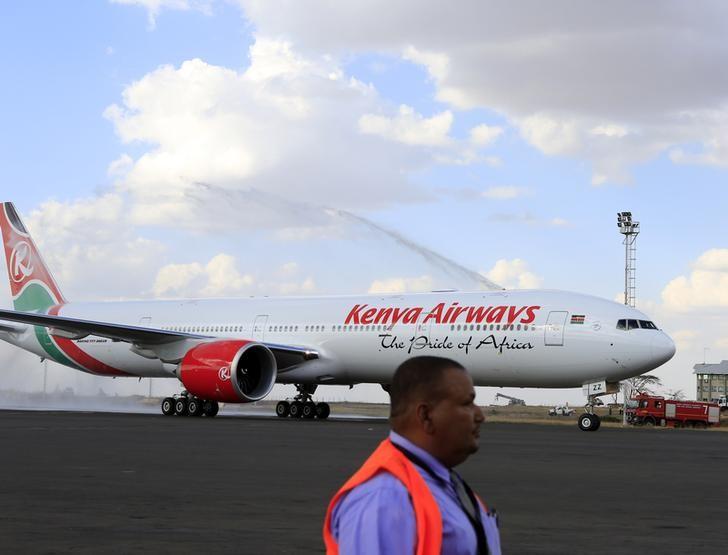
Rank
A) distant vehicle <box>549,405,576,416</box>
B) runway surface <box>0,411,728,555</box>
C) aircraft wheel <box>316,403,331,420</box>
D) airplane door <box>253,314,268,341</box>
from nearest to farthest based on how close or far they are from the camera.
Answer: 1. runway surface <box>0,411,728,555</box>
2. airplane door <box>253,314,268,341</box>
3. aircraft wheel <box>316,403,331,420</box>
4. distant vehicle <box>549,405,576,416</box>

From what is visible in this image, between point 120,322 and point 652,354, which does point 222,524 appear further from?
point 120,322

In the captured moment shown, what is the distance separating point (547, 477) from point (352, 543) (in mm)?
11498

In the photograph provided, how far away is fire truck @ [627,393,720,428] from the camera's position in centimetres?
4775

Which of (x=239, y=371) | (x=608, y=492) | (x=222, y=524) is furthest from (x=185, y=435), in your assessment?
(x=222, y=524)

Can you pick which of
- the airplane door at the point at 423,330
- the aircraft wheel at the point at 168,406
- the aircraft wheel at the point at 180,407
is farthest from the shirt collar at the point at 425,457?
the aircraft wheel at the point at 168,406

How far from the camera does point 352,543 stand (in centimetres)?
262

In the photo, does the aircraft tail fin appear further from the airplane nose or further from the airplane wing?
the airplane nose

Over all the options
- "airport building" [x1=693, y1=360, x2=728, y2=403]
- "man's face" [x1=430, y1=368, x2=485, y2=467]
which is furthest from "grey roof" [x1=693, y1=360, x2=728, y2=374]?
"man's face" [x1=430, y1=368, x2=485, y2=467]

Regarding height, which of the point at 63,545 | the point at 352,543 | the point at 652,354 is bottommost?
the point at 63,545

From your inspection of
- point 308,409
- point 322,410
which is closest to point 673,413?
point 322,410

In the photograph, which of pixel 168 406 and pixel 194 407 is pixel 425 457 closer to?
pixel 194 407

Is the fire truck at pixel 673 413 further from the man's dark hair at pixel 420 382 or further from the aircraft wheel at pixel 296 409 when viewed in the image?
the man's dark hair at pixel 420 382

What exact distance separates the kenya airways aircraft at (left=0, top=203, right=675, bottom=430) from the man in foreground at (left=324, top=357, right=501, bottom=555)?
23517 millimetres

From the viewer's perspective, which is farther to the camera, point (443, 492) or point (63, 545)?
point (63, 545)
